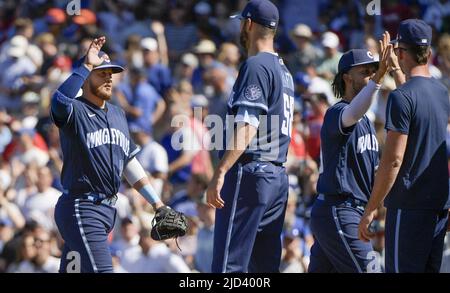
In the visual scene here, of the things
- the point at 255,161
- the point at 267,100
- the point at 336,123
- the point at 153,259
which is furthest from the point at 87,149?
the point at 153,259

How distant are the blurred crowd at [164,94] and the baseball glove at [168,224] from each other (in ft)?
6.87

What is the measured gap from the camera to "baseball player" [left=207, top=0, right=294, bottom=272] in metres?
7.29

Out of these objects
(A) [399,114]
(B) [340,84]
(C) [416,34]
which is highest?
(C) [416,34]

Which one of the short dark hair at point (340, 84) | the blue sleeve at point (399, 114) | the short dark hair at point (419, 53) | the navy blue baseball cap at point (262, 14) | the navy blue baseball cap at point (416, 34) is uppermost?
the navy blue baseball cap at point (262, 14)

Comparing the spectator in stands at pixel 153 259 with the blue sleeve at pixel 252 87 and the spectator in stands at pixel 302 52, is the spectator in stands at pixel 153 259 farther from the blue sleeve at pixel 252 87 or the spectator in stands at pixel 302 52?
the spectator in stands at pixel 302 52

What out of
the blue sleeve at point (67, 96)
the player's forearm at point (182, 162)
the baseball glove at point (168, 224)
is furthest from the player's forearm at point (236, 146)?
the player's forearm at point (182, 162)

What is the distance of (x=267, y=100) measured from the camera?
7.40m

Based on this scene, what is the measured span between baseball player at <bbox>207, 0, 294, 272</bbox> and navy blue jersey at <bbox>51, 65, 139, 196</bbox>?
0.80 m

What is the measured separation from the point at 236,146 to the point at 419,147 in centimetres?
118

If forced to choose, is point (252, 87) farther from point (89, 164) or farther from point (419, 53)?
point (89, 164)

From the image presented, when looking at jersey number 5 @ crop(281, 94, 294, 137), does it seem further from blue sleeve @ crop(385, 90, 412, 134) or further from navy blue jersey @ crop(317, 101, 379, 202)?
blue sleeve @ crop(385, 90, 412, 134)

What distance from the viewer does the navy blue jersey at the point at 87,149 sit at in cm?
751

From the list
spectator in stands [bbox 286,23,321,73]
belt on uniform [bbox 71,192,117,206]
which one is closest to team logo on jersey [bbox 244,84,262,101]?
belt on uniform [bbox 71,192,117,206]
